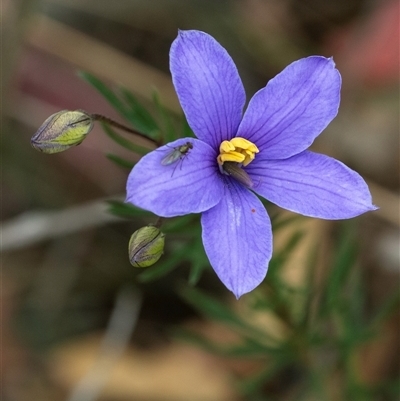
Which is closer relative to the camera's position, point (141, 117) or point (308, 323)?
point (141, 117)

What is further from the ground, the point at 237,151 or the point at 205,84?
the point at 205,84

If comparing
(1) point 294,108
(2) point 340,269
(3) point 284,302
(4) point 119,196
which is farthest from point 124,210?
(4) point 119,196

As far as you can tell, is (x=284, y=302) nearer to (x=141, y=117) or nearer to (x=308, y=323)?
(x=308, y=323)

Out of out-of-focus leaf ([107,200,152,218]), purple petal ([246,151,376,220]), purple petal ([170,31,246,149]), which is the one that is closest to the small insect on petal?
purple petal ([170,31,246,149])

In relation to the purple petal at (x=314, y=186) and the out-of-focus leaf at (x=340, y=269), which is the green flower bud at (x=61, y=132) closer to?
the purple petal at (x=314, y=186)

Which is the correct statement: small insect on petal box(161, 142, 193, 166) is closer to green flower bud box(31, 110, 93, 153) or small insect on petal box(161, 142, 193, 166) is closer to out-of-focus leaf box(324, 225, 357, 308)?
green flower bud box(31, 110, 93, 153)
